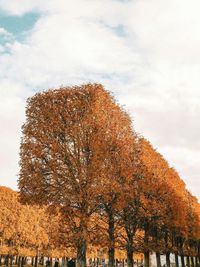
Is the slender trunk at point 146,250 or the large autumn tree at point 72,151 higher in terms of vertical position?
the large autumn tree at point 72,151

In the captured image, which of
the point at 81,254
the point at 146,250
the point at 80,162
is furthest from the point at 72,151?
the point at 146,250

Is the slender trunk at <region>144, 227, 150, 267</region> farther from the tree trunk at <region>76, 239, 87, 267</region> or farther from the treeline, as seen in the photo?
the tree trunk at <region>76, 239, 87, 267</region>

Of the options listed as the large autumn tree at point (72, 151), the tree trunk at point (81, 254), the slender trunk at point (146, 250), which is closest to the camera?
the tree trunk at point (81, 254)

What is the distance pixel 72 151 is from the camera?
93.7ft

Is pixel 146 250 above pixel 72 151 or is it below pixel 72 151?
below

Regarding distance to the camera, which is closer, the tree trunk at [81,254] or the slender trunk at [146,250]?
the tree trunk at [81,254]

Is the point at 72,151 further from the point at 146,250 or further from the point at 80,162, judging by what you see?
the point at 146,250

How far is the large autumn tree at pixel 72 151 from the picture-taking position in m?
27.0

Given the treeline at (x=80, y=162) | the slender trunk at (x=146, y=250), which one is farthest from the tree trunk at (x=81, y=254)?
the slender trunk at (x=146, y=250)

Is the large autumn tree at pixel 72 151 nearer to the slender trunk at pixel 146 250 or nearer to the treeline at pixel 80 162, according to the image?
the treeline at pixel 80 162

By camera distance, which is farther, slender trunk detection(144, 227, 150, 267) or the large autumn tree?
slender trunk detection(144, 227, 150, 267)

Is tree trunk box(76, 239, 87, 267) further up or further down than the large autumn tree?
further down

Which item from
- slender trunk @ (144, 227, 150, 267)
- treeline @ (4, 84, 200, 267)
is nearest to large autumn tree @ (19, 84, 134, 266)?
treeline @ (4, 84, 200, 267)

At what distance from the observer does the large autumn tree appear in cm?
2703
